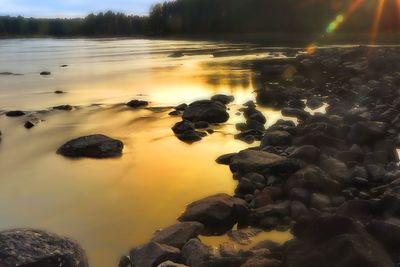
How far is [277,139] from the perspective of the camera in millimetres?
10227

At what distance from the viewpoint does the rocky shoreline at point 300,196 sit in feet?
16.3

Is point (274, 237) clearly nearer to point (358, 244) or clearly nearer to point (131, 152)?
point (358, 244)

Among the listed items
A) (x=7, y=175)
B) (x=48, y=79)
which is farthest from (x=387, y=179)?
(x=48, y=79)

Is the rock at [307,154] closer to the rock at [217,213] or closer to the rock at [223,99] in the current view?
the rock at [217,213]

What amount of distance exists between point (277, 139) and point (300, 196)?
3.26 metres

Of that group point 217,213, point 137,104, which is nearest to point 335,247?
point 217,213

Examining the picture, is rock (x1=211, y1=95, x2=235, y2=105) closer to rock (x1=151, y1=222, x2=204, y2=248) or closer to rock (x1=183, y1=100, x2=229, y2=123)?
rock (x1=183, y1=100, x2=229, y2=123)

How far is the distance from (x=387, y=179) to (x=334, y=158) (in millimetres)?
1228

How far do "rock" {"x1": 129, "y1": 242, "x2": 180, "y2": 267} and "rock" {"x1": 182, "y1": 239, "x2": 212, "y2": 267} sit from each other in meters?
0.11

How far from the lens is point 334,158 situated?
8.69m

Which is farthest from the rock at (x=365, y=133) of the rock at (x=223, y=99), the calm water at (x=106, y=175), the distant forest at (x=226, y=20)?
the distant forest at (x=226, y=20)

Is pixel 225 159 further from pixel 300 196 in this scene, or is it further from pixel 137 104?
pixel 137 104

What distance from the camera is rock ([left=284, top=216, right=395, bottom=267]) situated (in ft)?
15.2

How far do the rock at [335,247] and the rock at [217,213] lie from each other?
64.8 inches
